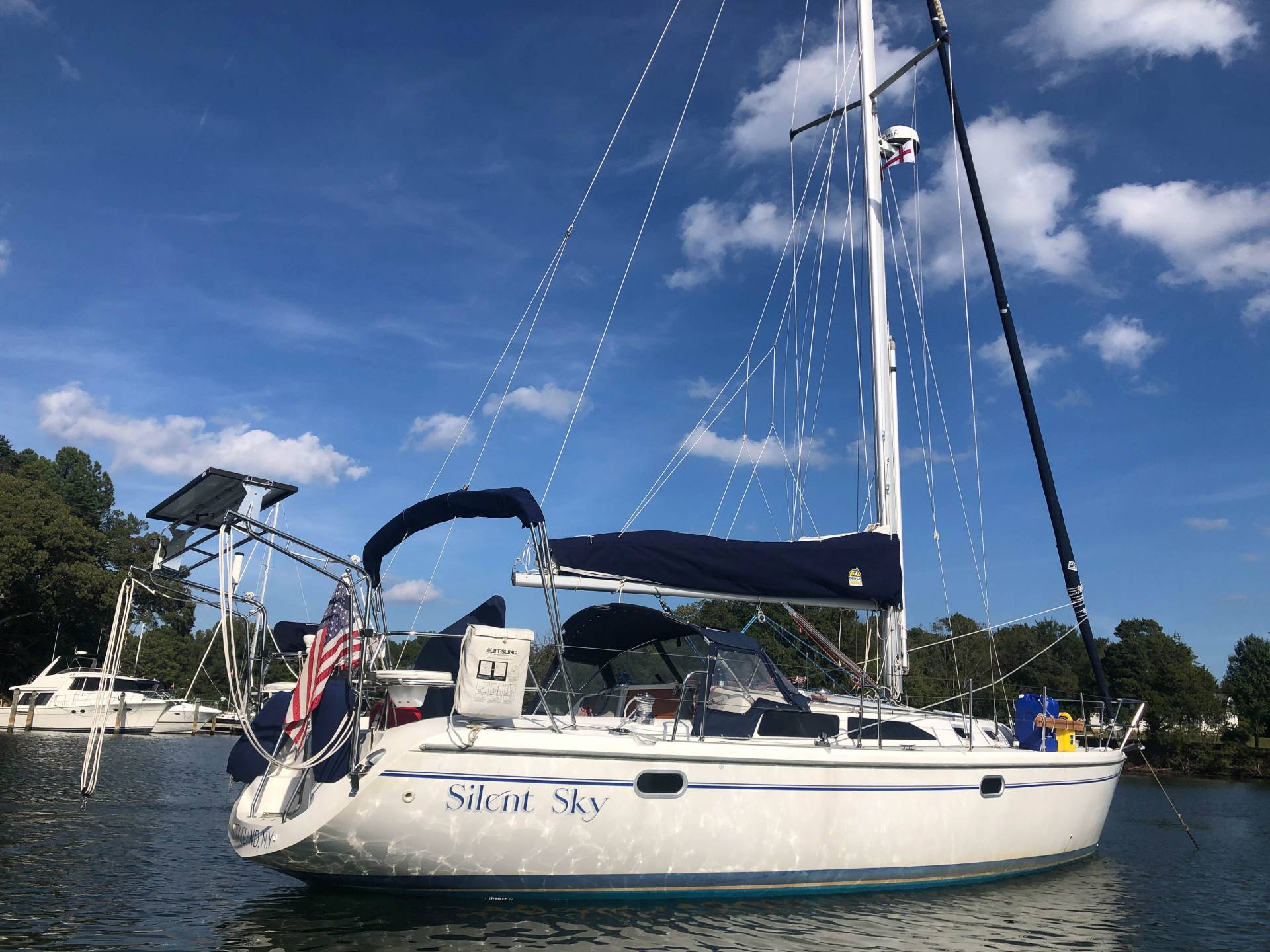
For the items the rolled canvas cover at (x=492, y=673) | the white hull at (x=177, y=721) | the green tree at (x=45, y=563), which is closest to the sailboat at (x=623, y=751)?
the rolled canvas cover at (x=492, y=673)

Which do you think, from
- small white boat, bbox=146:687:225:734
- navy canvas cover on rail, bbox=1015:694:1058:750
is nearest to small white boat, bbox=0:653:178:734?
small white boat, bbox=146:687:225:734

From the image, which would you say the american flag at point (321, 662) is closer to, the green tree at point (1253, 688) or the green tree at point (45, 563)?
the green tree at point (45, 563)

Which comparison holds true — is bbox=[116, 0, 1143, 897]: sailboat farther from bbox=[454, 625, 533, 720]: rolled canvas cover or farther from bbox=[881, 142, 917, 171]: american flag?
bbox=[881, 142, 917, 171]: american flag

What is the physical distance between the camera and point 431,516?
26.6 feet

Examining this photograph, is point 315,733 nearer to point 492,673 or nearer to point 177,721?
point 492,673

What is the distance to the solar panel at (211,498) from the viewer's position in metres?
7.07

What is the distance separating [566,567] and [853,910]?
438 cm

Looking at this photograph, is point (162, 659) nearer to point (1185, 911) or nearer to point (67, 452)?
point (67, 452)

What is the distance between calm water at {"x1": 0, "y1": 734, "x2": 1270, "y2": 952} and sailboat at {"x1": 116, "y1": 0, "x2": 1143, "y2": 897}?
29cm

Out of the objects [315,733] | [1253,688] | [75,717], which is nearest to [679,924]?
[315,733]

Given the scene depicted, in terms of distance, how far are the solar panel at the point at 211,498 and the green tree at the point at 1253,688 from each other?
4340cm

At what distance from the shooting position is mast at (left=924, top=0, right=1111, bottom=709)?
11820 millimetres

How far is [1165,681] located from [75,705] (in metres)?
46.4

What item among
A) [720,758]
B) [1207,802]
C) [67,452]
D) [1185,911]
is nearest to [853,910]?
[720,758]
